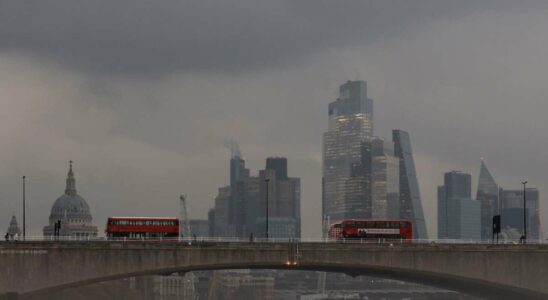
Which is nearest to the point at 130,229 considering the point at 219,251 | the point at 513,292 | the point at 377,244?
the point at 219,251

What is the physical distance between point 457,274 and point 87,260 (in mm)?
42811

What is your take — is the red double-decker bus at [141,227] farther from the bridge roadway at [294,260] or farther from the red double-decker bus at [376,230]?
the red double-decker bus at [376,230]

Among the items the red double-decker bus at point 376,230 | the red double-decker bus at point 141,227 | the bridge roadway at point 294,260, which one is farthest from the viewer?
the red double-decker bus at point 376,230

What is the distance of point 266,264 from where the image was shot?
437 ft

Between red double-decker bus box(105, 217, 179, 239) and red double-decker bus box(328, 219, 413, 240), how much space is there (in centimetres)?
2394

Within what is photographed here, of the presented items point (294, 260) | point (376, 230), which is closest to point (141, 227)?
point (294, 260)

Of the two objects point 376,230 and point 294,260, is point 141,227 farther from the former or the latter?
point 376,230

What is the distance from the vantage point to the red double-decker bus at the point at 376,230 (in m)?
156

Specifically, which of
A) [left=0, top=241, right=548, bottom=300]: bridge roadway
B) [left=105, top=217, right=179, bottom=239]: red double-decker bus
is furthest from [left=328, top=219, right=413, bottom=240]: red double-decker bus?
[left=105, top=217, right=179, bottom=239]: red double-decker bus

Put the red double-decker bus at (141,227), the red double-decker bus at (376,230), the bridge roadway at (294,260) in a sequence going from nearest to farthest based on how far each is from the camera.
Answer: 1. the bridge roadway at (294,260)
2. the red double-decker bus at (141,227)
3. the red double-decker bus at (376,230)

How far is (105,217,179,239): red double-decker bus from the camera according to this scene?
153 m

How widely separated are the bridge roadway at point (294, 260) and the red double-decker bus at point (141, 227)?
76.5 ft

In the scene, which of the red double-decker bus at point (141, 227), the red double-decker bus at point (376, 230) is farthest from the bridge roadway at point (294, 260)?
the red double-decker bus at point (141, 227)

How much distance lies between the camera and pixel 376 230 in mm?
156500
